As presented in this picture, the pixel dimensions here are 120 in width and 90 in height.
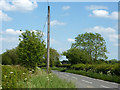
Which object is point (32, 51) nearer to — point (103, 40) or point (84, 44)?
point (84, 44)

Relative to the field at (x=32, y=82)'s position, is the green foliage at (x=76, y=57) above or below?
above

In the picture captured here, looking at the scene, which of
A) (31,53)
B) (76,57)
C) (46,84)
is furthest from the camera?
(76,57)

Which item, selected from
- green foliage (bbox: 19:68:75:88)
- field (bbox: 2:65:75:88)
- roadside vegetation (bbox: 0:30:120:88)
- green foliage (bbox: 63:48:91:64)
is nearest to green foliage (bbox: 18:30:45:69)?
roadside vegetation (bbox: 0:30:120:88)

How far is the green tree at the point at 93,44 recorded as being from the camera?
52.7m

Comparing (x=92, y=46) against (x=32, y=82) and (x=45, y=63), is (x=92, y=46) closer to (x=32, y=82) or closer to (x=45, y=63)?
(x=45, y=63)

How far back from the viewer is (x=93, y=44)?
53344 mm

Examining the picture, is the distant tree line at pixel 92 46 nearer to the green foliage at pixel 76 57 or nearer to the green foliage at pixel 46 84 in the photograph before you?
the green foliage at pixel 76 57

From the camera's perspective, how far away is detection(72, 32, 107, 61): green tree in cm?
5269

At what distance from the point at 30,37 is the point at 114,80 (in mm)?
12136

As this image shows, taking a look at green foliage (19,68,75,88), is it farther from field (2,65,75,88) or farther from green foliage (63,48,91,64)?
green foliage (63,48,91,64)

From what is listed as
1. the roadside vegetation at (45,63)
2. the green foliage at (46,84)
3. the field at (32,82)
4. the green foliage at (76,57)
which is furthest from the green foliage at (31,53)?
the green foliage at (76,57)

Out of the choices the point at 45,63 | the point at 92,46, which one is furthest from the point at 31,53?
the point at 92,46

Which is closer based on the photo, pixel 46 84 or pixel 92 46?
pixel 46 84

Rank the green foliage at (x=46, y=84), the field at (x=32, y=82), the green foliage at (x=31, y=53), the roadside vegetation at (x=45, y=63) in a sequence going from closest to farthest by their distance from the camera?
the green foliage at (x=46, y=84) < the field at (x=32, y=82) < the roadside vegetation at (x=45, y=63) < the green foliage at (x=31, y=53)
